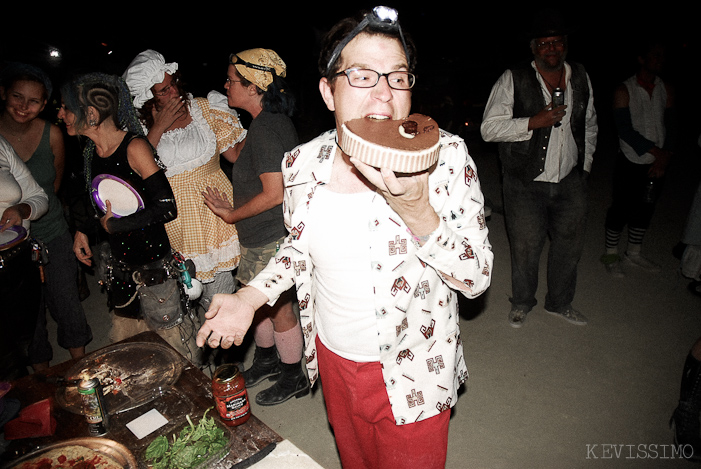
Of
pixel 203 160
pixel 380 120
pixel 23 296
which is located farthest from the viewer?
pixel 203 160

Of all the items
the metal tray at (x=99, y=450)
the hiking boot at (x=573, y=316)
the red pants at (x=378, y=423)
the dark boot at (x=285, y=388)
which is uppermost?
the metal tray at (x=99, y=450)

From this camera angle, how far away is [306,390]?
319cm

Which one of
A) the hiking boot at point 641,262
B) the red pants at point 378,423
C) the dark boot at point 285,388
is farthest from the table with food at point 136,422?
the hiking boot at point 641,262

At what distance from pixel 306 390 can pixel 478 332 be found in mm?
1665

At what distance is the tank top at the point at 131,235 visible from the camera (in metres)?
2.39

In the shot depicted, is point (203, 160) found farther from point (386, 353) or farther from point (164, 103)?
point (386, 353)

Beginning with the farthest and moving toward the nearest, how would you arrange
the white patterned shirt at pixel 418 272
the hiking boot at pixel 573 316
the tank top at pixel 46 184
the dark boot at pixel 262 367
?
the hiking boot at pixel 573 316
the dark boot at pixel 262 367
the tank top at pixel 46 184
the white patterned shirt at pixel 418 272

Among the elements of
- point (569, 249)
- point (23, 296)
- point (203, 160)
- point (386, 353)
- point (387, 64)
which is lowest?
point (569, 249)

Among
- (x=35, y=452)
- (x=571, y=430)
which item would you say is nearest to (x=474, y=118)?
(x=571, y=430)

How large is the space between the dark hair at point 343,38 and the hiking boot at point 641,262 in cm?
441

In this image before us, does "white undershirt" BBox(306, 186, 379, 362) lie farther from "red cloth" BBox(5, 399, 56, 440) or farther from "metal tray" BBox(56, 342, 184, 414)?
"red cloth" BBox(5, 399, 56, 440)

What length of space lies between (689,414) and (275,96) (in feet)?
10.6

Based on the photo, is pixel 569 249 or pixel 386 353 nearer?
pixel 386 353

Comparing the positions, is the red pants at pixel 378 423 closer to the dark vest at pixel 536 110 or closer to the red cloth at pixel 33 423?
the red cloth at pixel 33 423
